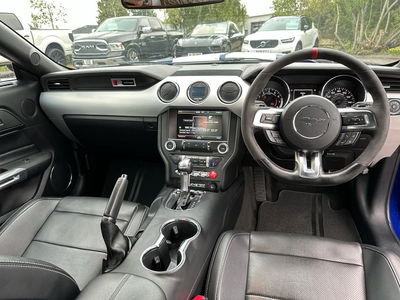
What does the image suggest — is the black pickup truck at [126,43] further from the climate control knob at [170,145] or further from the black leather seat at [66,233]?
the black leather seat at [66,233]

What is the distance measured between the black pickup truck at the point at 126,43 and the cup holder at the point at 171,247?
1309 millimetres

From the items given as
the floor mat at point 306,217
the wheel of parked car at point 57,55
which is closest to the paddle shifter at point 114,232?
the floor mat at point 306,217

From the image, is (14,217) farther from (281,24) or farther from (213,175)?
(281,24)

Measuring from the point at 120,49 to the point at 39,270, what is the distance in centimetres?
219

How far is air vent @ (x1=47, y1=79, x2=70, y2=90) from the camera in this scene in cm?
233

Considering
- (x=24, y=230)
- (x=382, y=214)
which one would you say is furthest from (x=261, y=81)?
(x=24, y=230)

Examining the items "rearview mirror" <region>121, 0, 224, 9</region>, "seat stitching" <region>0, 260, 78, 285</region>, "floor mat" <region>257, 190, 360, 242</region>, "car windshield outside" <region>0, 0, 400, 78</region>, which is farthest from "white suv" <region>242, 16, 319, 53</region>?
"seat stitching" <region>0, 260, 78, 285</region>

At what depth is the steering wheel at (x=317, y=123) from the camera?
1.24 m

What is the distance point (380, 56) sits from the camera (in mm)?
1857

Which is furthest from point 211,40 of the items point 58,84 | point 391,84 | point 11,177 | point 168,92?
point 11,177

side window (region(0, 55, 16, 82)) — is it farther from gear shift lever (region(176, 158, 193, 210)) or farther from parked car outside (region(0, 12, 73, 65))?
gear shift lever (region(176, 158, 193, 210))

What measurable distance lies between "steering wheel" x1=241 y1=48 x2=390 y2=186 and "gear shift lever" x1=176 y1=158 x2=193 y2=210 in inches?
17.4

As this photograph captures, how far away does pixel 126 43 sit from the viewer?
2.87 m

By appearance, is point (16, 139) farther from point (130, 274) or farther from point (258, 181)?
point (258, 181)
